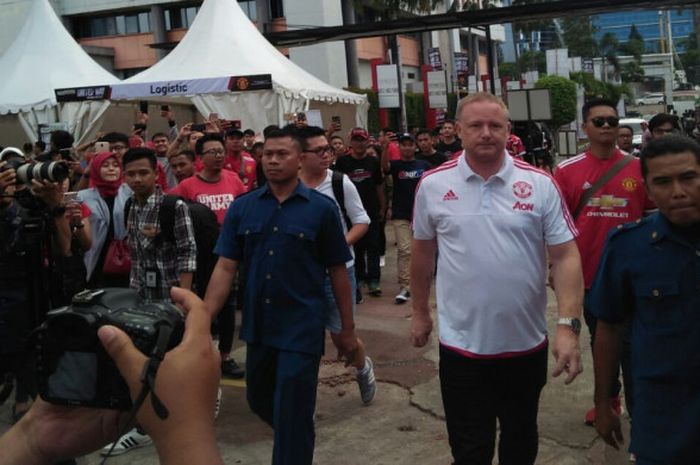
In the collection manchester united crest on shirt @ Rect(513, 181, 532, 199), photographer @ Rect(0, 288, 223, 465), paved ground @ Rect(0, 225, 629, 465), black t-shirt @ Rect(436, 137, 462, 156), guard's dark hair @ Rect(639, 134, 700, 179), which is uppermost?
black t-shirt @ Rect(436, 137, 462, 156)

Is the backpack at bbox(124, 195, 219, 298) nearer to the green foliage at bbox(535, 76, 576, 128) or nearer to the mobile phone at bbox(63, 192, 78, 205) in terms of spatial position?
the mobile phone at bbox(63, 192, 78, 205)

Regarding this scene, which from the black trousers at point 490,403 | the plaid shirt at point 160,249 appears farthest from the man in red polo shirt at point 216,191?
the black trousers at point 490,403

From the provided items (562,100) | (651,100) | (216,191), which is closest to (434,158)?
(216,191)

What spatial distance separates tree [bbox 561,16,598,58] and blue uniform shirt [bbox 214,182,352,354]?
315 feet

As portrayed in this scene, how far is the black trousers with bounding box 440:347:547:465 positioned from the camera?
3.41 meters

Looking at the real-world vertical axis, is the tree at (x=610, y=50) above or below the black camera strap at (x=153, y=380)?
above

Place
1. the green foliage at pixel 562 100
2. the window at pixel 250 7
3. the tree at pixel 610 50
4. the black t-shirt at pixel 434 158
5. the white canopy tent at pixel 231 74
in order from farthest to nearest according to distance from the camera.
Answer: the tree at pixel 610 50 → the green foliage at pixel 562 100 → the window at pixel 250 7 → the white canopy tent at pixel 231 74 → the black t-shirt at pixel 434 158

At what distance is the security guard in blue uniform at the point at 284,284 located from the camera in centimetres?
384

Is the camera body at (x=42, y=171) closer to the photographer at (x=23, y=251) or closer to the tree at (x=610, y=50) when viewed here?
the photographer at (x=23, y=251)

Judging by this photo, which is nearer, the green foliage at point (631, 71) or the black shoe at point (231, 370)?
the black shoe at point (231, 370)

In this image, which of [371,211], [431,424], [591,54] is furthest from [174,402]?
[591,54]

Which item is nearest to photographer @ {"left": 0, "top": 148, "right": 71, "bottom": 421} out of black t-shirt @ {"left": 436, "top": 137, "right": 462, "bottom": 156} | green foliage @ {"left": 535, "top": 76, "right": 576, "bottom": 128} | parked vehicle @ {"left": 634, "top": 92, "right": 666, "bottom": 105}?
black t-shirt @ {"left": 436, "top": 137, "right": 462, "bottom": 156}

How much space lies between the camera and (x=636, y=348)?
106 inches

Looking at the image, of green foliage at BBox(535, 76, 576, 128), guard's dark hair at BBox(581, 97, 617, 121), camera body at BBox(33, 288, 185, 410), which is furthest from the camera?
green foliage at BBox(535, 76, 576, 128)
